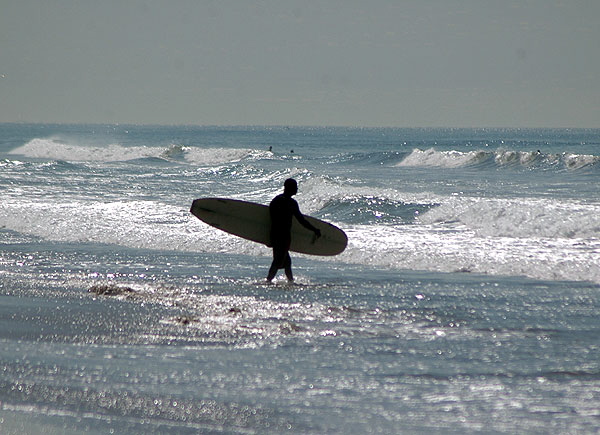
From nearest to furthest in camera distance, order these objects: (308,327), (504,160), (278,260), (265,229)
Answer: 1. (308,327)
2. (278,260)
3. (265,229)
4. (504,160)

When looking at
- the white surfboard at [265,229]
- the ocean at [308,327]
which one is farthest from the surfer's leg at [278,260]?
the white surfboard at [265,229]

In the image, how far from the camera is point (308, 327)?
814 centimetres

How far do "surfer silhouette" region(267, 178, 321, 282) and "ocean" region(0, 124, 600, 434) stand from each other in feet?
0.79

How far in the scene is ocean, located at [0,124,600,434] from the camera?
5.59m

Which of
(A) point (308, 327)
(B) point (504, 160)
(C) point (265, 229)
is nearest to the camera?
(A) point (308, 327)

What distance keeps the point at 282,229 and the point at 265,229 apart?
1572 millimetres

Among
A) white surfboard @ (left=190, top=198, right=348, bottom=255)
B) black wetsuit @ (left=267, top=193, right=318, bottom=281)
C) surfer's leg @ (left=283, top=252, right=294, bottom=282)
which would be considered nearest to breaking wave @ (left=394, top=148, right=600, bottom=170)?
white surfboard @ (left=190, top=198, right=348, bottom=255)

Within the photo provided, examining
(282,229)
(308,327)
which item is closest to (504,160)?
(282,229)

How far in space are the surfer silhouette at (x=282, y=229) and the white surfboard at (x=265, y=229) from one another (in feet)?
4.27

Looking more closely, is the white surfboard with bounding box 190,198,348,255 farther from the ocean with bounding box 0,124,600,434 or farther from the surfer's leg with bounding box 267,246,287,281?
the surfer's leg with bounding box 267,246,287,281

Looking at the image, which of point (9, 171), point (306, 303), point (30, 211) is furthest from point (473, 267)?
point (9, 171)

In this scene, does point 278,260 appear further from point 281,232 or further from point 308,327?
point 308,327

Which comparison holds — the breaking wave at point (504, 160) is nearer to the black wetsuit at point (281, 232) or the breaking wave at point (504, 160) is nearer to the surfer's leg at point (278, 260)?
the black wetsuit at point (281, 232)

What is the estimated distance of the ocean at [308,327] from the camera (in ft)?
18.4
